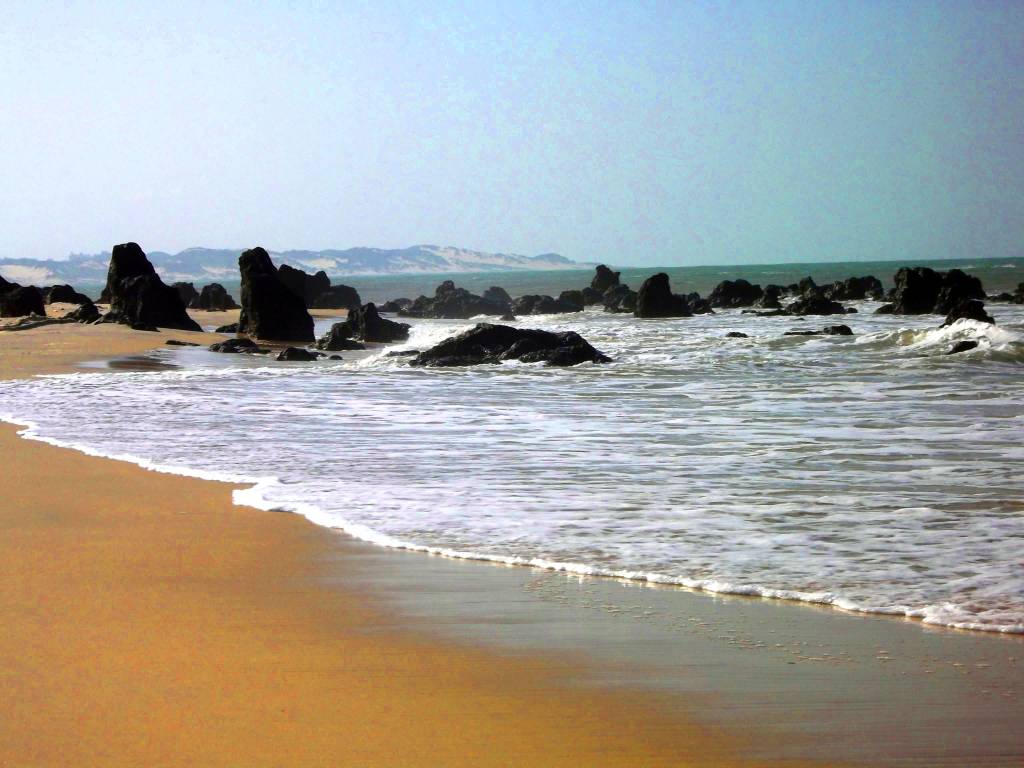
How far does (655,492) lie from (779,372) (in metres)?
10.2

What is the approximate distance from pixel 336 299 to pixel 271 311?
22.1m

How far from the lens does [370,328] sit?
2586 centimetres

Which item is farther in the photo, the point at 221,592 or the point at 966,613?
the point at 221,592

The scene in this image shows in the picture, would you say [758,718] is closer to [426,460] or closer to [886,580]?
[886,580]

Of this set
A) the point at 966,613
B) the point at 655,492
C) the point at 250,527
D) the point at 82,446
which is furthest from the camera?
the point at 82,446

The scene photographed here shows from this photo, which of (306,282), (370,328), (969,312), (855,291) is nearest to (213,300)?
(306,282)

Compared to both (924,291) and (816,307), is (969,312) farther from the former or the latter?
(816,307)

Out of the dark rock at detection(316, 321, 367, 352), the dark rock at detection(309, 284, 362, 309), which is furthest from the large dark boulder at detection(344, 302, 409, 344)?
the dark rock at detection(309, 284, 362, 309)

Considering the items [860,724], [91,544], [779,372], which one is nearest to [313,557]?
[91,544]

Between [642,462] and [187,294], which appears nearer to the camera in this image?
[642,462]

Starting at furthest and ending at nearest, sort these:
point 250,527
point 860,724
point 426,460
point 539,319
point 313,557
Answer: point 539,319 → point 426,460 → point 250,527 → point 313,557 → point 860,724

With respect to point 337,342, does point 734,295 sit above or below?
above

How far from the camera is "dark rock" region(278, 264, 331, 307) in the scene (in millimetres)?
40000

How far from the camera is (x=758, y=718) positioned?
3.32 metres
